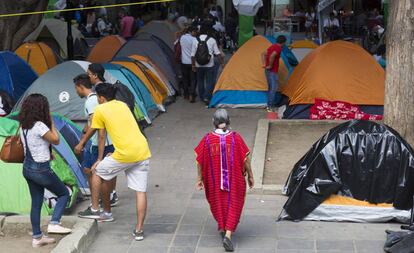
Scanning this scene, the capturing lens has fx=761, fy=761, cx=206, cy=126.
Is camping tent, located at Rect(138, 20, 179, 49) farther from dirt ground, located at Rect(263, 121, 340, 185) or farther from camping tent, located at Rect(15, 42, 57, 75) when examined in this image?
dirt ground, located at Rect(263, 121, 340, 185)

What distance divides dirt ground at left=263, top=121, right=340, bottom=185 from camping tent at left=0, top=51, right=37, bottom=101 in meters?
4.91

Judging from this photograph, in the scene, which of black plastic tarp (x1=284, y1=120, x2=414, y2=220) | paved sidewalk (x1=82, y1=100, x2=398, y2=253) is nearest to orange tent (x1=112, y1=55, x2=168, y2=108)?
paved sidewalk (x1=82, y1=100, x2=398, y2=253)

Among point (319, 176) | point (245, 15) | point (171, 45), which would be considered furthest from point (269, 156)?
point (245, 15)

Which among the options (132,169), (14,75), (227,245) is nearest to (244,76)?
(14,75)

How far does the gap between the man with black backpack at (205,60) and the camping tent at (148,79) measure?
869 millimetres

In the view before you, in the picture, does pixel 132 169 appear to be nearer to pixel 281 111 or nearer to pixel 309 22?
pixel 281 111

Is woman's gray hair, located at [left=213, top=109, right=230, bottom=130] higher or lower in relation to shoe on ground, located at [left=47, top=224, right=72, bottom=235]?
higher

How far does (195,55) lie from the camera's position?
1600cm

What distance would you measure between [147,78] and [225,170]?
27.8ft

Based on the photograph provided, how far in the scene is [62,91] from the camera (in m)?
12.9

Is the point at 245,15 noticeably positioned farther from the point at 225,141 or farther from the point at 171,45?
the point at 225,141

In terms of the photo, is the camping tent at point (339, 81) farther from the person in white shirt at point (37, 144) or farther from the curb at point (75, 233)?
the person in white shirt at point (37, 144)

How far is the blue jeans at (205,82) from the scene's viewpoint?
53.7 ft

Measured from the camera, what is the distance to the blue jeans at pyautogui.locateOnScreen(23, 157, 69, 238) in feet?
23.6
